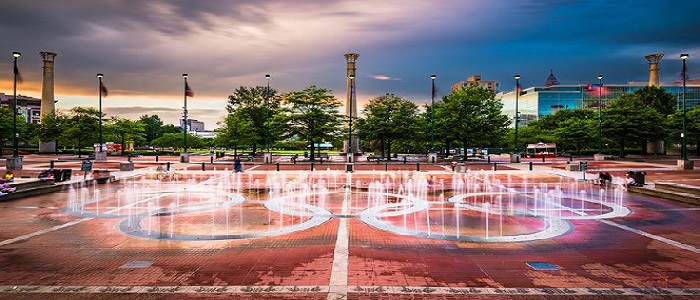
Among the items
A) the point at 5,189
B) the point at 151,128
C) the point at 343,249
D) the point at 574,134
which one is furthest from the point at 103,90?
the point at 151,128

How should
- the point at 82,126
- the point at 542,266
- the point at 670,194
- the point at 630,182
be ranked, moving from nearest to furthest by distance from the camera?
the point at 542,266 < the point at 670,194 < the point at 630,182 < the point at 82,126

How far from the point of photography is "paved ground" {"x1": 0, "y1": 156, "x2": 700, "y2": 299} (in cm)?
770

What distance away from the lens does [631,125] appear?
57.5 metres

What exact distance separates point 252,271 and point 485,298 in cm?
481

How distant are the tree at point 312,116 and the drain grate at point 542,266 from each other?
1700 inches

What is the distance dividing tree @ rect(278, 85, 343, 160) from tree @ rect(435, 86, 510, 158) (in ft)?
47.7

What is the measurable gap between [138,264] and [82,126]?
202ft

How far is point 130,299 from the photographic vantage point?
7164 mm

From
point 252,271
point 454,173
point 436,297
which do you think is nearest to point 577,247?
point 436,297

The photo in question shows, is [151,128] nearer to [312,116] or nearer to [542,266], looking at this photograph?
[312,116]

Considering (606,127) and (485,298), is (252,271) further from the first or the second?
(606,127)

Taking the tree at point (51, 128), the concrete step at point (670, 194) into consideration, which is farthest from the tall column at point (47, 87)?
the concrete step at point (670, 194)

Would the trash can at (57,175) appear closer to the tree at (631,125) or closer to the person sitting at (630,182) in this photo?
the person sitting at (630,182)

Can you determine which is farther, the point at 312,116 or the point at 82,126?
the point at 82,126
